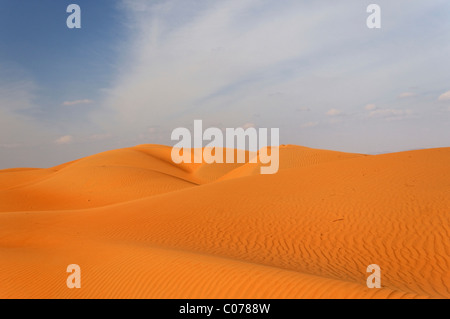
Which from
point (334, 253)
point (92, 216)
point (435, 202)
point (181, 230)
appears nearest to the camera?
point (334, 253)

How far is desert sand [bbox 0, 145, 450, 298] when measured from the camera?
6078 millimetres

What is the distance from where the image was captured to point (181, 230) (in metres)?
12.0

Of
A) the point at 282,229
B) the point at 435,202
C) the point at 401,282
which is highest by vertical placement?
the point at 435,202

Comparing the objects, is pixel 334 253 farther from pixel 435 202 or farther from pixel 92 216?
pixel 92 216

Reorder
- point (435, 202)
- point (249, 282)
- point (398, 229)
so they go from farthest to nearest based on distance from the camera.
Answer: point (435, 202) < point (398, 229) < point (249, 282)

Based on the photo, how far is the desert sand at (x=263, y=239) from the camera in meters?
6.08

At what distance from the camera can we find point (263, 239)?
10.4 meters

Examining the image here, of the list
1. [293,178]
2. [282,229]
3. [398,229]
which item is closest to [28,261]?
[282,229]

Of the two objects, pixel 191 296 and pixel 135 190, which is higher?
pixel 135 190
